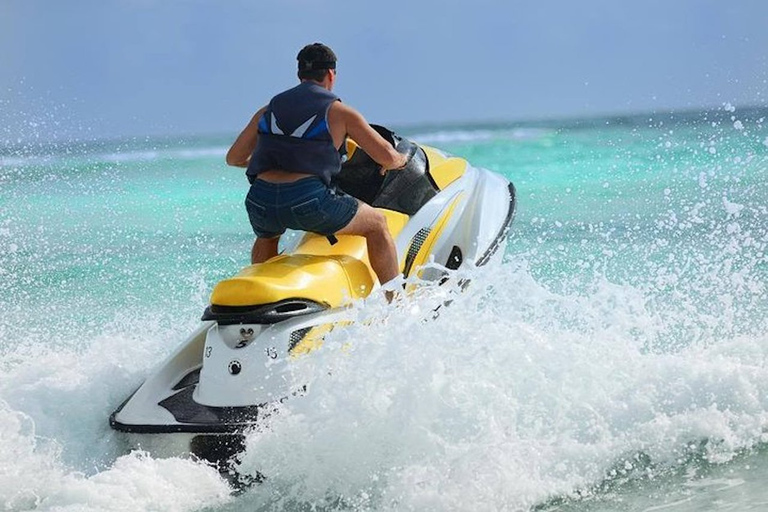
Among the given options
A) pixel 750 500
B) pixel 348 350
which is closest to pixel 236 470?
pixel 348 350

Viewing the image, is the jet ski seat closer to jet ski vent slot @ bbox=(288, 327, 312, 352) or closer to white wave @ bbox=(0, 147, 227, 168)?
jet ski vent slot @ bbox=(288, 327, 312, 352)

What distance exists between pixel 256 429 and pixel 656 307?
11.1ft

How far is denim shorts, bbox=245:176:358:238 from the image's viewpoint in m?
4.50

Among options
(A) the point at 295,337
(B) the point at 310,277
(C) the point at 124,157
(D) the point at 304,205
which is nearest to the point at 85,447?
(A) the point at 295,337

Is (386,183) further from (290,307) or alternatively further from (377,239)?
(290,307)

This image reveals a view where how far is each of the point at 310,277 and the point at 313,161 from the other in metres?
0.44

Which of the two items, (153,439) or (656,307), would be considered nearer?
(153,439)

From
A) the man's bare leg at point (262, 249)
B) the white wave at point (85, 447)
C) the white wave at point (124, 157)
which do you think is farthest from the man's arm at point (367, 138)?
the white wave at point (124, 157)

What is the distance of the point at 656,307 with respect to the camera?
6.82 meters

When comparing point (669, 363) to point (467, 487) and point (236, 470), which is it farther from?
point (236, 470)

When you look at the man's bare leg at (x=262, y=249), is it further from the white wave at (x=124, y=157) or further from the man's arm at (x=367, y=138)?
the white wave at (x=124, y=157)

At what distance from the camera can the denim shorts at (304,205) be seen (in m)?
4.50

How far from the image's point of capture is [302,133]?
4496 mm

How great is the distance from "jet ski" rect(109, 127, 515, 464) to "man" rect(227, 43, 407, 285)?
13 cm
